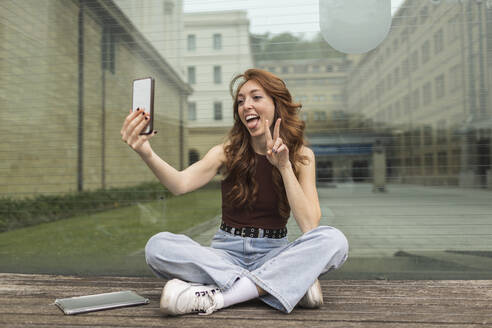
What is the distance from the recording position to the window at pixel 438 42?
3.16 meters

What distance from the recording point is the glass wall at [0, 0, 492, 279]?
3.14m

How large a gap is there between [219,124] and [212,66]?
1.57 ft

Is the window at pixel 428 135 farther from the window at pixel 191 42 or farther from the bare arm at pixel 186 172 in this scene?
the window at pixel 191 42

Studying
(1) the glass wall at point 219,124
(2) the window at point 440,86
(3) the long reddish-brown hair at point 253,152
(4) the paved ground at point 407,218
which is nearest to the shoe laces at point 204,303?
(3) the long reddish-brown hair at point 253,152

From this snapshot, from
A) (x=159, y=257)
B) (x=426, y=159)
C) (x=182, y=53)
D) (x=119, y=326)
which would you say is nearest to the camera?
(x=119, y=326)

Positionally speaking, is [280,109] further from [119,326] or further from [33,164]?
[33,164]

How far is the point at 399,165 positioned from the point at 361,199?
392 mm

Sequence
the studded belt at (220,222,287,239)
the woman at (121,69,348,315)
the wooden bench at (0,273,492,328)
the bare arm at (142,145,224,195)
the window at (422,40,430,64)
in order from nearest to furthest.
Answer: the wooden bench at (0,273,492,328) → the woman at (121,69,348,315) → the bare arm at (142,145,224,195) → the studded belt at (220,222,287,239) → the window at (422,40,430,64)

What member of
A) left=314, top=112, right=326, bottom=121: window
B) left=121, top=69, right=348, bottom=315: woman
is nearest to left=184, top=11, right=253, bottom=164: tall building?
left=314, top=112, right=326, bottom=121: window

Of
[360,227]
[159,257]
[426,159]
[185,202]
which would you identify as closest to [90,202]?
[185,202]

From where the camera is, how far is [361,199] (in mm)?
3256

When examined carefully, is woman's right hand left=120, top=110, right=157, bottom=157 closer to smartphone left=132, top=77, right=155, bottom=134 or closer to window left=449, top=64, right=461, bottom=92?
smartphone left=132, top=77, right=155, bottom=134

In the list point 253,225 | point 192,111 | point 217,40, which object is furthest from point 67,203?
point 253,225

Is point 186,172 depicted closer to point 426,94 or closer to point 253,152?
point 253,152
